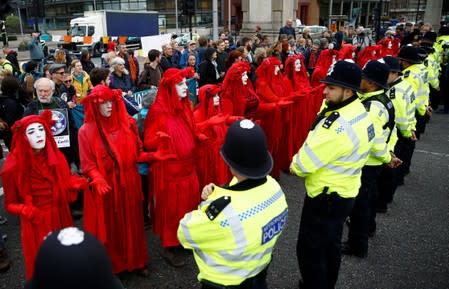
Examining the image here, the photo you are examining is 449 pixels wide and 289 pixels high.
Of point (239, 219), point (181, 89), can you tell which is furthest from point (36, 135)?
point (239, 219)

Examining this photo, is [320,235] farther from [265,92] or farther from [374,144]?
[265,92]

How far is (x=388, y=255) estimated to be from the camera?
14.5 feet

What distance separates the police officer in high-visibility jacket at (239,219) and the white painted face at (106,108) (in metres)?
1.69

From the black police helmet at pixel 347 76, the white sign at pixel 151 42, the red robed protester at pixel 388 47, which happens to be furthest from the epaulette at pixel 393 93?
the white sign at pixel 151 42

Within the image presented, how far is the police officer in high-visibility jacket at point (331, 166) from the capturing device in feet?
10.1

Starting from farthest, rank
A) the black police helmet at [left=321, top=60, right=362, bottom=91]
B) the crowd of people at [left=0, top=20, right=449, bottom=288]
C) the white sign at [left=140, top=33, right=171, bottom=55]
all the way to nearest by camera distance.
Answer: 1. the white sign at [left=140, top=33, right=171, bottom=55]
2. the black police helmet at [left=321, top=60, right=362, bottom=91]
3. the crowd of people at [left=0, top=20, right=449, bottom=288]

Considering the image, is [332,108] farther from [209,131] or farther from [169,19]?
[169,19]

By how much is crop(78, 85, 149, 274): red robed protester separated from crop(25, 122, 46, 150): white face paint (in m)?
0.37

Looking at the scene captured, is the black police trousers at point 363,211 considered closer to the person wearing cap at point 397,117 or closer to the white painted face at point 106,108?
the person wearing cap at point 397,117

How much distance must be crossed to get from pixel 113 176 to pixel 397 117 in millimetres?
3578

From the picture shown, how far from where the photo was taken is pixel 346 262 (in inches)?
169

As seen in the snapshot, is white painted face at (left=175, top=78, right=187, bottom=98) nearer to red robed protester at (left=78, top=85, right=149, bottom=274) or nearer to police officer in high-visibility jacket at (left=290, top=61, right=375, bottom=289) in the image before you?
red robed protester at (left=78, top=85, right=149, bottom=274)

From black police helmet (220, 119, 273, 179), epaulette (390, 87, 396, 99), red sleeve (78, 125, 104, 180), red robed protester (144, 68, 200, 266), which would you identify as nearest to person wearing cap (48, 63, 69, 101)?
red robed protester (144, 68, 200, 266)

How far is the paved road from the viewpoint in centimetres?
396
